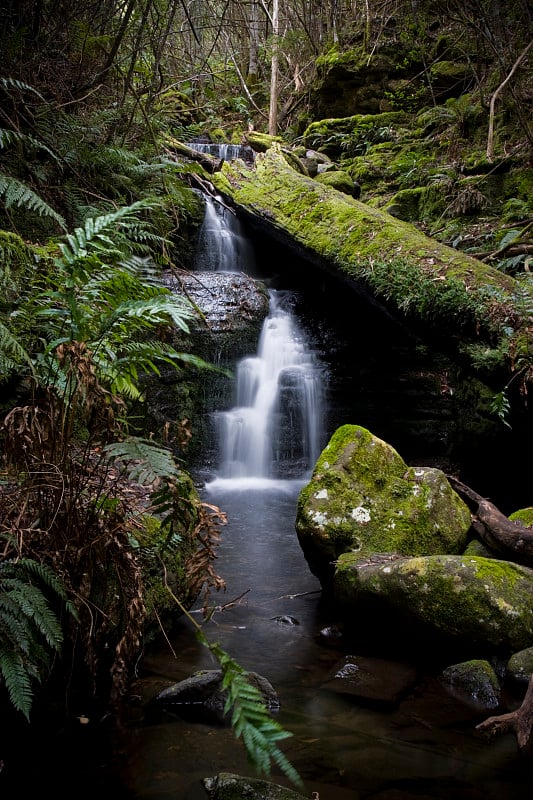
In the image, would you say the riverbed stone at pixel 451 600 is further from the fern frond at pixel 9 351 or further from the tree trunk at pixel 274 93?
the tree trunk at pixel 274 93

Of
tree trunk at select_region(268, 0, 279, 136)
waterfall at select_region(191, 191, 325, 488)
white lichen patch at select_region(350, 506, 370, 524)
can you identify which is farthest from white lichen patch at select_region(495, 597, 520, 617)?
tree trunk at select_region(268, 0, 279, 136)

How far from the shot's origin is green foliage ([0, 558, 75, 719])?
2150 mm

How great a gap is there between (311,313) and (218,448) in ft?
9.46

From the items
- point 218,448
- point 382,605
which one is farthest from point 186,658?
point 218,448

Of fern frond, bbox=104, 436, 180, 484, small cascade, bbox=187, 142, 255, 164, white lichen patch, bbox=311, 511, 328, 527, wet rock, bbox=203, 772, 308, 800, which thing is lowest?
wet rock, bbox=203, 772, 308, 800

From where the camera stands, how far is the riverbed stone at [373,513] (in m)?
4.32

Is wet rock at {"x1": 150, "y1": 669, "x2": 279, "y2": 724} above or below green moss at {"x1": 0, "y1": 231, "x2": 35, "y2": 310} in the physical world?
below

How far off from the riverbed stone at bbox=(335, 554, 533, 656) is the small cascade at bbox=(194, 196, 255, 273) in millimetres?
7489

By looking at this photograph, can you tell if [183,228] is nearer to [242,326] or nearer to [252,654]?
[242,326]

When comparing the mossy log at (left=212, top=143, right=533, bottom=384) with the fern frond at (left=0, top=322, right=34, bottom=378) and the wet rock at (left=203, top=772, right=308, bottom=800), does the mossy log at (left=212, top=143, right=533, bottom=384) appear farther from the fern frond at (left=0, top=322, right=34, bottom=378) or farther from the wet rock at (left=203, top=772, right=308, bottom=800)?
the wet rock at (left=203, top=772, right=308, bottom=800)

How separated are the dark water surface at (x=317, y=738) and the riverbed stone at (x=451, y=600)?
0.31m

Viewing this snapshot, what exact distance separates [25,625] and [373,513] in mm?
2879

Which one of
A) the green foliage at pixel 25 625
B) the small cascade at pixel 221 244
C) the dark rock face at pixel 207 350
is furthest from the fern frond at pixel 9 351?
the small cascade at pixel 221 244

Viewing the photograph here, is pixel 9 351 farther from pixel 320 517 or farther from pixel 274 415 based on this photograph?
→ pixel 274 415
